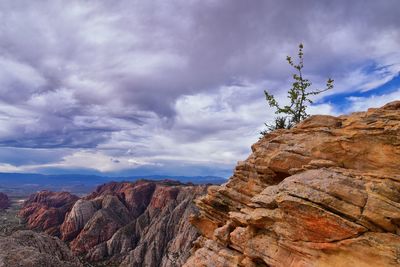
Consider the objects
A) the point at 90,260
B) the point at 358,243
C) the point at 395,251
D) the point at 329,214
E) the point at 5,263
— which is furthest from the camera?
the point at 90,260

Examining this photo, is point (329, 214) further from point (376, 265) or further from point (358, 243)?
point (376, 265)

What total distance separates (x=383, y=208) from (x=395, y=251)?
3016 mm

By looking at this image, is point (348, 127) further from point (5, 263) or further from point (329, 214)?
point (5, 263)

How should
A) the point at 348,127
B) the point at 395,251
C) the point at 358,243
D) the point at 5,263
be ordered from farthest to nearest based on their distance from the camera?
the point at 5,263 < the point at 348,127 < the point at 358,243 < the point at 395,251

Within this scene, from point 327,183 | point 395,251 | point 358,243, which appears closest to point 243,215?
point 327,183

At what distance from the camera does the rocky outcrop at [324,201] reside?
75.2ft

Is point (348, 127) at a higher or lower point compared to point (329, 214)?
higher

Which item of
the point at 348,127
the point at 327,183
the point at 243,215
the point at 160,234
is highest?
the point at 348,127

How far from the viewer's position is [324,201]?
81.5ft

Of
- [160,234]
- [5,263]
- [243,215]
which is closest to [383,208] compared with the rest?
[243,215]

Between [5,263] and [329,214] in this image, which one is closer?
[329,214]

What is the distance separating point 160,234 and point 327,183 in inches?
7087

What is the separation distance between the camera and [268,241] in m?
28.5

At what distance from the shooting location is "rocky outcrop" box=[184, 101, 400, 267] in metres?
22.9
